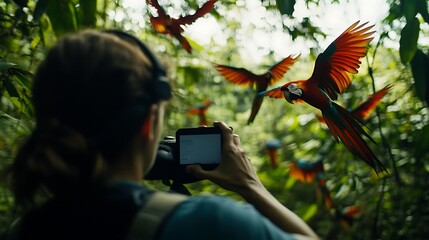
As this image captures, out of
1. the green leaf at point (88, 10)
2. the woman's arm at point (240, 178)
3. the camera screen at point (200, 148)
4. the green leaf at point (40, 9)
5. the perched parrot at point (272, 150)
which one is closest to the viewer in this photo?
the woman's arm at point (240, 178)

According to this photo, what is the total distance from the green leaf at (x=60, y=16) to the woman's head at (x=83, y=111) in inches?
31.2

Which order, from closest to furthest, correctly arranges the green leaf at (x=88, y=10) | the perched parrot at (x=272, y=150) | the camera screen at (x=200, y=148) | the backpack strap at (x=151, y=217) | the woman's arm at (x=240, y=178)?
the backpack strap at (x=151, y=217) → the woman's arm at (x=240, y=178) → the camera screen at (x=200, y=148) → the green leaf at (x=88, y=10) → the perched parrot at (x=272, y=150)

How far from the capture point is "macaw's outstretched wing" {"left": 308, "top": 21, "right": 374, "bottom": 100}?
104 cm

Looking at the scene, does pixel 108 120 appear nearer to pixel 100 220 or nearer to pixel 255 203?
pixel 100 220

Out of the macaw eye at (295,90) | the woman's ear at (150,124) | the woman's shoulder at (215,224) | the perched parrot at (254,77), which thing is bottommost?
the woman's shoulder at (215,224)

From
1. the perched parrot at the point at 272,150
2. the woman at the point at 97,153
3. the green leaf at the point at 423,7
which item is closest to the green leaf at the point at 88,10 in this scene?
the woman at the point at 97,153

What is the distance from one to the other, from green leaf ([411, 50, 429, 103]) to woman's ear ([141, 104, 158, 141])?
907mm

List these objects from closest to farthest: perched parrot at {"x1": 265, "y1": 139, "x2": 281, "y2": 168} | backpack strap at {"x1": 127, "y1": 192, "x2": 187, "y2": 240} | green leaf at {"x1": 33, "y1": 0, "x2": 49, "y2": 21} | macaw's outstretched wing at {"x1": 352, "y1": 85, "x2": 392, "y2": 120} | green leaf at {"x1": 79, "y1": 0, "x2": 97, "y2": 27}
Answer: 1. backpack strap at {"x1": 127, "y1": 192, "x2": 187, "y2": 240}
2. green leaf at {"x1": 33, "y1": 0, "x2": 49, "y2": 21}
3. green leaf at {"x1": 79, "y1": 0, "x2": 97, "y2": 27}
4. macaw's outstretched wing at {"x1": 352, "y1": 85, "x2": 392, "y2": 120}
5. perched parrot at {"x1": 265, "y1": 139, "x2": 281, "y2": 168}

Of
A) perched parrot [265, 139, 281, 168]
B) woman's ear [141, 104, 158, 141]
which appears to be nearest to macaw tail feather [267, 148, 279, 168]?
perched parrot [265, 139, 281, 168]

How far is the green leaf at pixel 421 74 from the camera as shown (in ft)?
4.26

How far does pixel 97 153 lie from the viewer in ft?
1.86

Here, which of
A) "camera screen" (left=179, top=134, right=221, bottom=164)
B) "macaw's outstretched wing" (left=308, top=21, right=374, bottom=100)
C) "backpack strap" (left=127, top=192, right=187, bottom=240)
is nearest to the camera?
"backpack strap" (left=127, top=192, right=187, bottom=240)

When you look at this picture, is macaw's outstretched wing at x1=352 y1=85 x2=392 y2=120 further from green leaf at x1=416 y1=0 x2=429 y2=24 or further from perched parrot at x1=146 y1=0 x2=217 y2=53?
perched parrot at x1=146 y1=0 x2=217 y2=53

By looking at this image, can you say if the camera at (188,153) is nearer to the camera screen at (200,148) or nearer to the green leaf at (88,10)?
the camera screen at (200,148)
